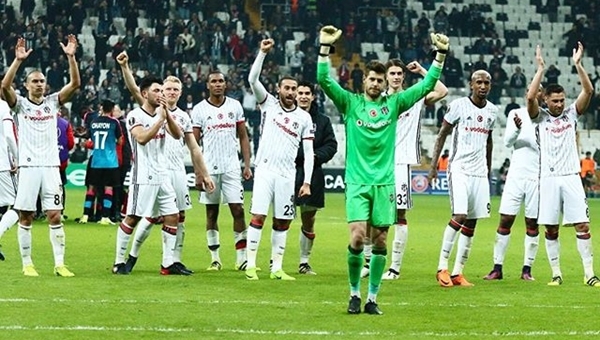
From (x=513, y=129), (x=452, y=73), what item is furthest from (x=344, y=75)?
(x=513, y=129)

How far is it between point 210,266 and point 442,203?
20264 mm

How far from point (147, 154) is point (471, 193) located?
3802mm

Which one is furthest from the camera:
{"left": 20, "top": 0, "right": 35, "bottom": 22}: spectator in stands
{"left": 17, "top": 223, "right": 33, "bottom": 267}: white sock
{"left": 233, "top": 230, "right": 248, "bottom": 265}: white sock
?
{"left": 20, "top": 0, "right": 35, "bottom": 22}: spectator in stands

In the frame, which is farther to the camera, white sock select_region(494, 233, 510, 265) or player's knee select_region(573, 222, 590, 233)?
white sock select_region(494, 233, 510, 265)

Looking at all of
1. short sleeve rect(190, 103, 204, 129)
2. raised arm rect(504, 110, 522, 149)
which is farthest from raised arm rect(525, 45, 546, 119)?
short sleeve rect(190, 103, 204, 129)

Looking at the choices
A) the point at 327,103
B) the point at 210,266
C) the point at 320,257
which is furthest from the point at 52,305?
the point at 327,103

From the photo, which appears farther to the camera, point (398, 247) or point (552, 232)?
point (398, 247)

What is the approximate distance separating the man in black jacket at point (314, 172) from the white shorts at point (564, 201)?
2.85 m

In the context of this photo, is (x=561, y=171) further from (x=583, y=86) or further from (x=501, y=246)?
(x=501, y=246)

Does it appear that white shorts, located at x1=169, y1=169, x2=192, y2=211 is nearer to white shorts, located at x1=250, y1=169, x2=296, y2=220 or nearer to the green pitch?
the green pitch

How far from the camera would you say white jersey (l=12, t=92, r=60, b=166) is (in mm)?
15109

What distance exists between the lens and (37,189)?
15.1 meters

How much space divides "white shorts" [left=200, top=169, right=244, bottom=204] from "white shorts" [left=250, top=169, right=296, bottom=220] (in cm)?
99

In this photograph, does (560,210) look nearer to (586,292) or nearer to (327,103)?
(586,292)
